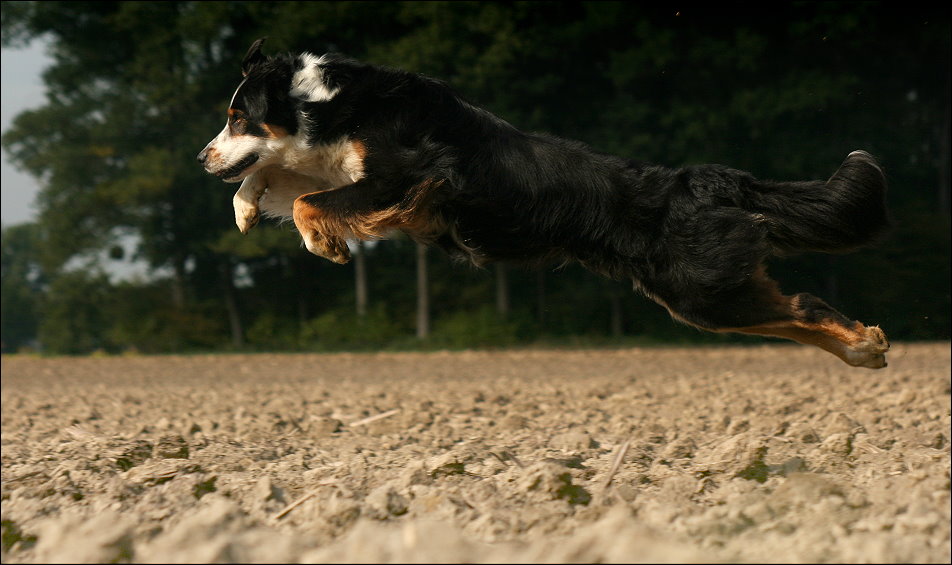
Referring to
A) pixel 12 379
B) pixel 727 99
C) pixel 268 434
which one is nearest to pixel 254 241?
pixel 12 379

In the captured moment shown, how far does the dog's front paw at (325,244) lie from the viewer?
515cm

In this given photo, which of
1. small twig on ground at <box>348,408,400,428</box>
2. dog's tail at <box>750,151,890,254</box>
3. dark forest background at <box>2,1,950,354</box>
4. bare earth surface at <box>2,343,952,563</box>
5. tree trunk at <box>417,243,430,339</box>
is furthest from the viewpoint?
tree trunk at <box>417,243,430,339</box>

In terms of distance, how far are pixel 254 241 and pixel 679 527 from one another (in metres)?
23.1

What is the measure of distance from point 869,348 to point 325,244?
3.04 m

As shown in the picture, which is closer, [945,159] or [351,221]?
[351,221]

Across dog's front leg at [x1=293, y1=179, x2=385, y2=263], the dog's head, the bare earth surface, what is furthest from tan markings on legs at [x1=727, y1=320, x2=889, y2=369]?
the dog's head

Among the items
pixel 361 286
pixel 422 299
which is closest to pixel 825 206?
pixel 422 299

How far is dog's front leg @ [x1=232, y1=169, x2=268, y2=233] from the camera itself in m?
5.69

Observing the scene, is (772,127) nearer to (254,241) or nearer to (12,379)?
(254,241)

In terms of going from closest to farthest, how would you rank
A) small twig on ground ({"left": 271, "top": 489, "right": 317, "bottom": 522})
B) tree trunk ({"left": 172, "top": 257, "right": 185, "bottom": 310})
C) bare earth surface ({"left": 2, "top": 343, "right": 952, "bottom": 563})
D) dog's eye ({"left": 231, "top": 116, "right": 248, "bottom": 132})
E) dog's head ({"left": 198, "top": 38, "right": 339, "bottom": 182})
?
bare earth surface ({"left": 2, "top": 343, "right": 952, "bottom": 563}) < small twig on ground ({"left": 271, "top": 489, "right": 317, "bottom": 522}) < dog's head ({"left": 198, "top": 38, "right": 339, "bottom": 182}) < dog's eye ({"left": 231, "top": 116, "right": 248, "bottom": 132}) < tree trunk ({"left": 172, "top": 257, "right": 185, "bottom": 310})

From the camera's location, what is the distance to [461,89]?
2308cm

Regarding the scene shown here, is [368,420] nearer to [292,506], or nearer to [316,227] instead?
[316,227]

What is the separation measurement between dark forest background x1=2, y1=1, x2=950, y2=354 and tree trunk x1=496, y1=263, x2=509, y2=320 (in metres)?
0.06

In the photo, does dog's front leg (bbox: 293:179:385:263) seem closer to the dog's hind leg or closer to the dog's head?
the dog's head
